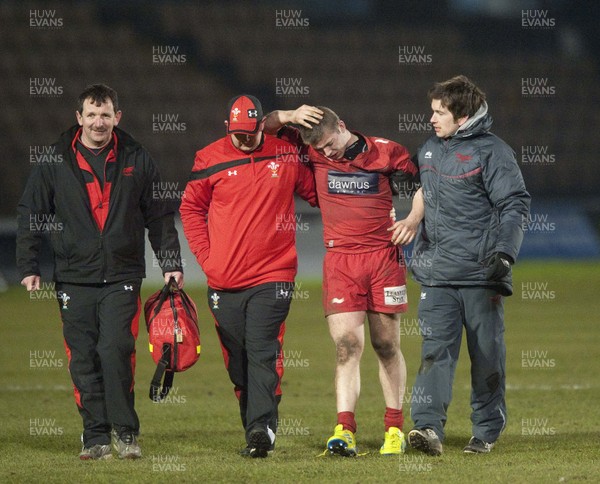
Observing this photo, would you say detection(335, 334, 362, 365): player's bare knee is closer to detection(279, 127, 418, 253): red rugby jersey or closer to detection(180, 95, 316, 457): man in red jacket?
detection(180, 95, 316, 457): man in red jacket

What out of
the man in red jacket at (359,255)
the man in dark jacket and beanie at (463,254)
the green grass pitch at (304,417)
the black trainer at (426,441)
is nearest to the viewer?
the green grass pitch at (304,417)

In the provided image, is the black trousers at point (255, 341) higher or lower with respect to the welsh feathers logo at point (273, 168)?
lower

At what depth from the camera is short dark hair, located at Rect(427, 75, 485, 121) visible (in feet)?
22.6

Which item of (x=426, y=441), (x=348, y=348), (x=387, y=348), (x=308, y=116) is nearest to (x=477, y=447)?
(x=426, y=441)

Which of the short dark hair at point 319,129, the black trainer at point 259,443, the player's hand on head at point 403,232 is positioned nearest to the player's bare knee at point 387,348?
the player's hand on head at point 403,232

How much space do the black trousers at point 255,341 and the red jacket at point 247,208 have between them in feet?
0.28

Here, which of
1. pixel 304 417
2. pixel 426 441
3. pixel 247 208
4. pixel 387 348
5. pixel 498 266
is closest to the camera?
pixel 498 266

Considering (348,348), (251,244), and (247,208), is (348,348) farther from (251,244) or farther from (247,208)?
(247,208)

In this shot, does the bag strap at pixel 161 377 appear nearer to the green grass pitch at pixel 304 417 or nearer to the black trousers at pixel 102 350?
the black trousers at pixel 102 350

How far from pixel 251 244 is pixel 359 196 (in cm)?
73

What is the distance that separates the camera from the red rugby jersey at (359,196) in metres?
7.00

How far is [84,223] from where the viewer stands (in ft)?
23.1

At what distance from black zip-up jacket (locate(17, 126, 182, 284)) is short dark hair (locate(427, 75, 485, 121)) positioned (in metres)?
1.90

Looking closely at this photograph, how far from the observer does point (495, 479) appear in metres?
5.98
